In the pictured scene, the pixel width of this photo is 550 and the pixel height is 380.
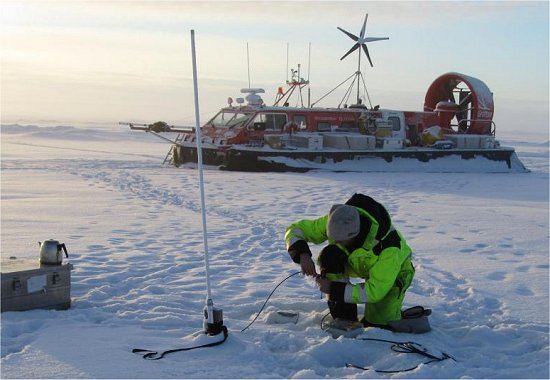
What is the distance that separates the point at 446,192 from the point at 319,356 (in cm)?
879

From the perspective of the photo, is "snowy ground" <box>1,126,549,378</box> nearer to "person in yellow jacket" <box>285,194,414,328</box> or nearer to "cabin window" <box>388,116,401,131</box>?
"person in yellow jacket" <box>285,194,414,328</box>

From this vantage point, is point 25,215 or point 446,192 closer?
point 25,215

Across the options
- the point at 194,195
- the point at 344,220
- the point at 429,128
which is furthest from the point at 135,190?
the point at 429,128

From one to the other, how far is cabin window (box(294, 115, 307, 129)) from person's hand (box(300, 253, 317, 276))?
1187 centimetres

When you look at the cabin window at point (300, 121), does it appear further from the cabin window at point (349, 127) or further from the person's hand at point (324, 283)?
the person's hand at point (324, 283)

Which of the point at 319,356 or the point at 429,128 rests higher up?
the point at 429,128

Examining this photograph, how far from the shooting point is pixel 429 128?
56.2 ft

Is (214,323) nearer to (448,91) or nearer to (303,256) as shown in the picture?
(303,256)

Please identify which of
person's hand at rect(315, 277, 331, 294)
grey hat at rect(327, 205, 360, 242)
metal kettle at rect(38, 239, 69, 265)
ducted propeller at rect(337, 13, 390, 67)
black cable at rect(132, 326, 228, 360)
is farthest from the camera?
ducted propeller at rect(337, 13, 390, 67)

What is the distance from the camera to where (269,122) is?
1512cm

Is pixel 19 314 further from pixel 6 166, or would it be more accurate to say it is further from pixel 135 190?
pixel 6 166

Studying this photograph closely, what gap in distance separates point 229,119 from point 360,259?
39.9 feet

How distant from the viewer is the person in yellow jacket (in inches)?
134

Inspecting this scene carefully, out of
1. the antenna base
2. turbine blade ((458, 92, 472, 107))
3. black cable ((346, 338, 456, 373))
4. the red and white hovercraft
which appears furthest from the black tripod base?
turbine blade ((458, 92, 472, 107))
